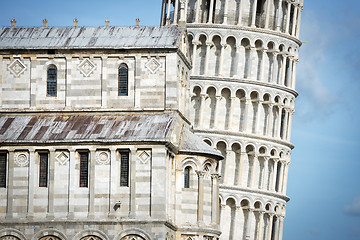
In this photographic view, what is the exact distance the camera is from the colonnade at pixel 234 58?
125 meters

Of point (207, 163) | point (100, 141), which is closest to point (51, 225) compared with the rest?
point (100, 141)

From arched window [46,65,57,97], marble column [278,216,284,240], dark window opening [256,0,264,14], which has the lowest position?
marble column [278,216,284,240]

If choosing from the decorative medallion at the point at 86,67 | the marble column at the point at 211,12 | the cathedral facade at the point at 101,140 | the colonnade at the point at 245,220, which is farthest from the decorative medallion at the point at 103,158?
the marble column at the point at 211,12

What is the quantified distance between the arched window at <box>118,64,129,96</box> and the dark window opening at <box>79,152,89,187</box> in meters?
5.99

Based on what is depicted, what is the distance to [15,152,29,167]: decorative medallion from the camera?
85250mm

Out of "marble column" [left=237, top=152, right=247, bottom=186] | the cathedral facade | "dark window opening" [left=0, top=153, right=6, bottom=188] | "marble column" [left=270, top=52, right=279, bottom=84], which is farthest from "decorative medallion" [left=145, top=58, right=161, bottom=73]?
"marble column" [left=270, top=52, right=279, bottom=84]

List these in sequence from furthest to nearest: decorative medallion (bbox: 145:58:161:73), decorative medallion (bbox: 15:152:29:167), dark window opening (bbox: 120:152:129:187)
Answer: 1. decorative medallion (bbox: 145:58:161:73)
2. decorative medallion (bbox: 15:152:29:167)
3. dark window opening (bbox: 120:152:129:187)

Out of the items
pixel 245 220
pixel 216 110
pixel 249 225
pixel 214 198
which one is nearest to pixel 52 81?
pixel 214 198

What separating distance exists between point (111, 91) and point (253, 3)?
40636 millimetres

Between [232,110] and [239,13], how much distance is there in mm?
10038

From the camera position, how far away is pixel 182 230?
86.6 metres

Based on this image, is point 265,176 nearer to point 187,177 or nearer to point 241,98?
point 241,98

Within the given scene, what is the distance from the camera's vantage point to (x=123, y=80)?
8831 cm

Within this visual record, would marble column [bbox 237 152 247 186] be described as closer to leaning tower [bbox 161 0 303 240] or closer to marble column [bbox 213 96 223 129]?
leaning tower [bbox 161 0 303 240]
